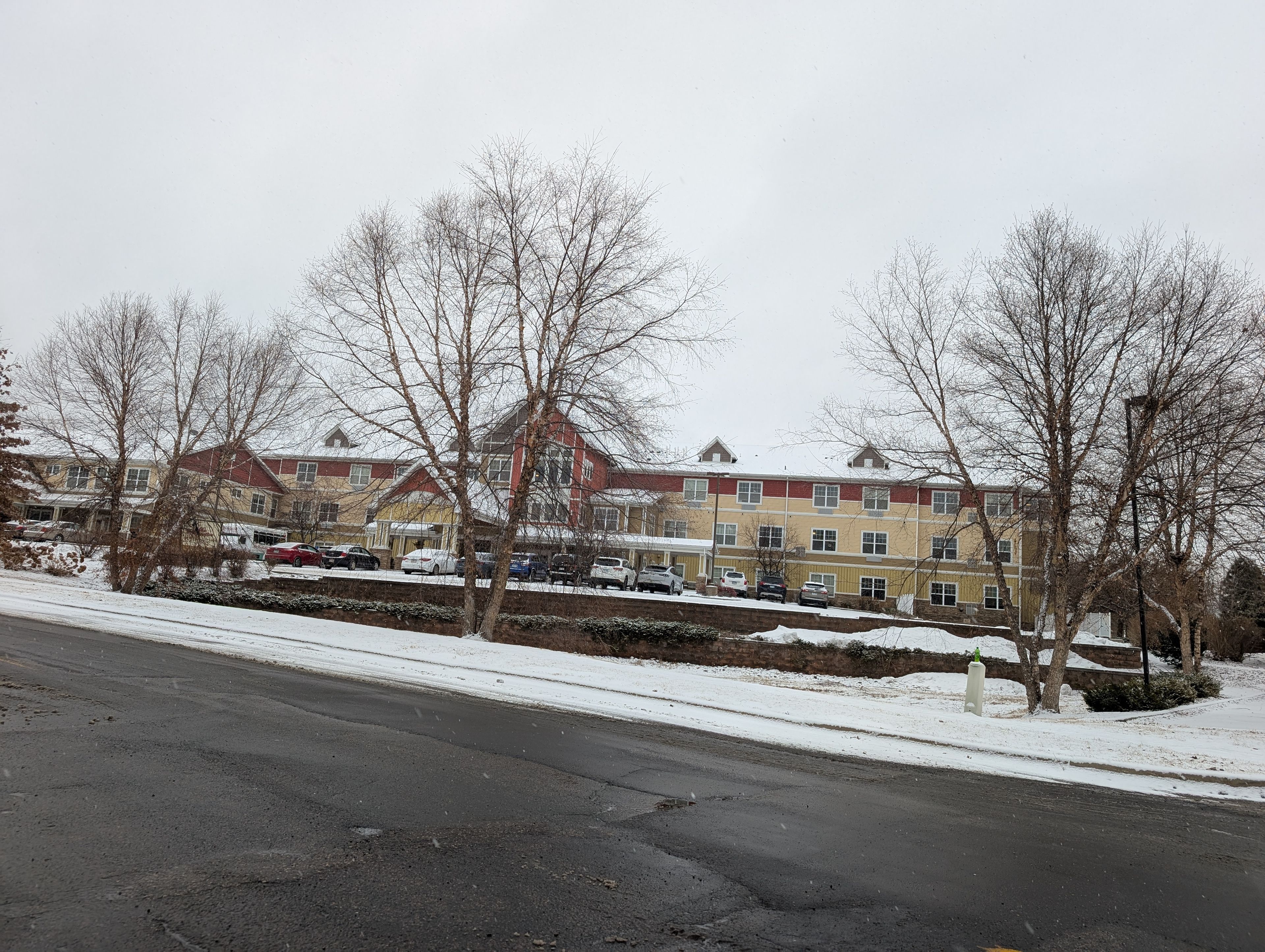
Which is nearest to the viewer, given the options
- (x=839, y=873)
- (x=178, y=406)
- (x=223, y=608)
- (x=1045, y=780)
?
(x=839, y=873)

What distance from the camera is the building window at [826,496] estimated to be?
56.7 metres

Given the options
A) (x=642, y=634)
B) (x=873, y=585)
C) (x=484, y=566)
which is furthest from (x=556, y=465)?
(x=873, y=585)

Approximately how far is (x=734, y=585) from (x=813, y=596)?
4.71 meters

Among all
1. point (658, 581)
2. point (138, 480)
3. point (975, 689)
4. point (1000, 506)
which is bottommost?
point (975, 689)

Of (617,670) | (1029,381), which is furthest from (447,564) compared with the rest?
(1029,381)

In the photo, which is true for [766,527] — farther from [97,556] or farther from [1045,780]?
[1045,780]

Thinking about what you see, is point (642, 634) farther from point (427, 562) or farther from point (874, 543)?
point (874, 543)

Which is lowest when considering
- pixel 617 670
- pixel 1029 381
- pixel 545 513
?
pixel 617 670

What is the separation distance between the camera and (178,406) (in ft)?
98.6

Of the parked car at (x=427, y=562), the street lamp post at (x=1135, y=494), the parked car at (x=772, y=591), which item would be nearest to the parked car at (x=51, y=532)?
the parked car at (x=427, y=562)

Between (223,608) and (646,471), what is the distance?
12179 mm

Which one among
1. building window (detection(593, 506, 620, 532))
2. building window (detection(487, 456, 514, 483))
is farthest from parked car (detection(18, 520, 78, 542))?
building window (detection(593, 506, 620, 532))

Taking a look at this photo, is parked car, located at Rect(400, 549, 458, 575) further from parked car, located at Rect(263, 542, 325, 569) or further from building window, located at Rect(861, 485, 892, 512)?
building window, located at Rect(861, 485, 892, 512)

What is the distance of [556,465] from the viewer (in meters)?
19.6
